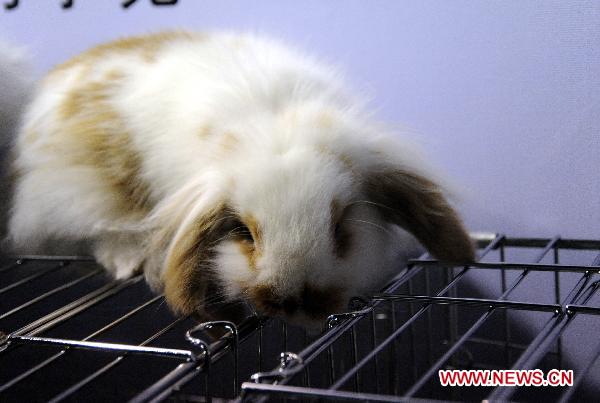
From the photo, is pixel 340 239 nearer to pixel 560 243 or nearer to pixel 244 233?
pixel 244 233

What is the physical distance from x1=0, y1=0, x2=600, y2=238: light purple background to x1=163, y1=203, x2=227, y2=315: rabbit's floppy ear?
42cm

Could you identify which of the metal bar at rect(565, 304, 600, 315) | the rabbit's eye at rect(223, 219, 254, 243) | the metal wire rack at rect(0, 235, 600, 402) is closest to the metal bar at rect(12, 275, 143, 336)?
the metal wire rack at rect(0, 235, 600, 402)

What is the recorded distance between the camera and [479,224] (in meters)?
1.36

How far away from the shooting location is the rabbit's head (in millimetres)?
873

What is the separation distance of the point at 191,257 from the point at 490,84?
0.64 meters

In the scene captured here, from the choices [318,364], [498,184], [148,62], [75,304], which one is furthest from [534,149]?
[75,304]

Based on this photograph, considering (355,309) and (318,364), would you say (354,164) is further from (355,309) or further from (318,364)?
(318,364)

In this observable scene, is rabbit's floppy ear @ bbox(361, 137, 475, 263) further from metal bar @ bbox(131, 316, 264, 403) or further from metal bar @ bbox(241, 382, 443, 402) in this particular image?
metal bar @ bbox(241, 382, 443, 402)

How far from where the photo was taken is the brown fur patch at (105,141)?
1.16 m

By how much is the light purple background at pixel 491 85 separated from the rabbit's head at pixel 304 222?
0.62 feet

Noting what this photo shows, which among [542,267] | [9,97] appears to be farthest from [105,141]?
[542,267]

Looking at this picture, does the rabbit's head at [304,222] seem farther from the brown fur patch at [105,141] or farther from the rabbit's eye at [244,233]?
the brown fur patch at [105,141]

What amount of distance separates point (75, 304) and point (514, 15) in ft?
2.76

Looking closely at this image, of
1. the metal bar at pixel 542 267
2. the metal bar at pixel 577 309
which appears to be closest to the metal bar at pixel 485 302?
the metal bar at pixel 577 309
